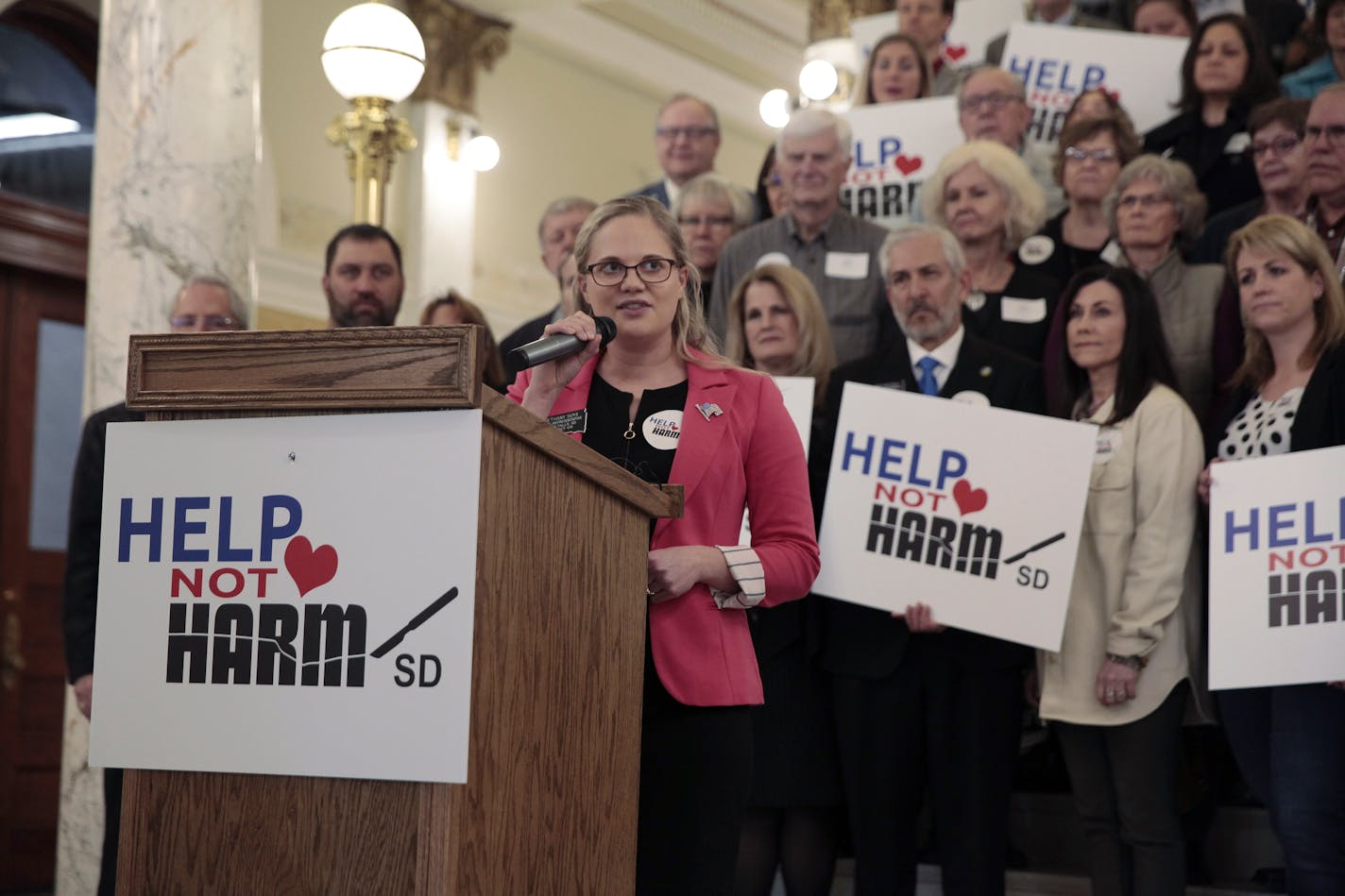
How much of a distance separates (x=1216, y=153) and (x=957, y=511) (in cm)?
227

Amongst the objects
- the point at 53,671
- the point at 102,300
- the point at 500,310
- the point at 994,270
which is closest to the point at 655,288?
the point at 994,270

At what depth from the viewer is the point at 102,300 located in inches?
188

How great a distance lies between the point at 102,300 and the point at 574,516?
136 inches

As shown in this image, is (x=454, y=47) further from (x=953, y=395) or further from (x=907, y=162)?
(x=953, y=395)

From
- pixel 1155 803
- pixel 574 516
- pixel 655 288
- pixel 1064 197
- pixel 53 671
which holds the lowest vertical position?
pixel 53 671

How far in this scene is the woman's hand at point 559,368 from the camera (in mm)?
2025

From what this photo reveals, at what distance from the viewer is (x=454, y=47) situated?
38.5 feet

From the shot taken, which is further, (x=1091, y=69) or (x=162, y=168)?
(x=1091, y=69)

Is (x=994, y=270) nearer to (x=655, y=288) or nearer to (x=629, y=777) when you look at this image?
(x=655, y=288)

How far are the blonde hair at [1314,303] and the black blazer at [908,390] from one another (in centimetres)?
57

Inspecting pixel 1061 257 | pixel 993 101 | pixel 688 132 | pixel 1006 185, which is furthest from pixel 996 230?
pixel 688 132


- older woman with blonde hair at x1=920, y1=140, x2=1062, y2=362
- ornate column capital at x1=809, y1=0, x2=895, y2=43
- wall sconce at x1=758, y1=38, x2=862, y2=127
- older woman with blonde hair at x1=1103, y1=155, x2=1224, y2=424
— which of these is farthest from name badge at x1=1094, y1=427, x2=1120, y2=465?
ornate column capital at x1=809, y1=0, x2=895, y2=43

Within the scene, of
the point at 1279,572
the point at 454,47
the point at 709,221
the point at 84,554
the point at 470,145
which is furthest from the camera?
the point at 454,47

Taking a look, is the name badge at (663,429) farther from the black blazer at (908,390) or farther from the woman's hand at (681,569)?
the black blazer at (908,390)
